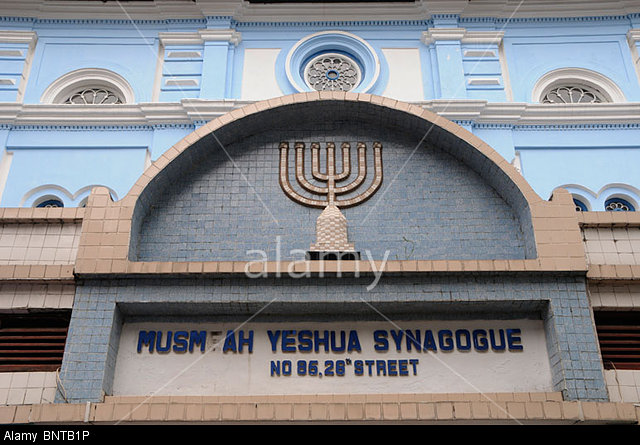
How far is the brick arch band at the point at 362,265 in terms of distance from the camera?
7.95 metres

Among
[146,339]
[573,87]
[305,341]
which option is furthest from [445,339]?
[573,87]

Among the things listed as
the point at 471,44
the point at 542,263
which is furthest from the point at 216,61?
the point at 542,263

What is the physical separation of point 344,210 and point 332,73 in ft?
30.5

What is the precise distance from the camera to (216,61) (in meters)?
17.2

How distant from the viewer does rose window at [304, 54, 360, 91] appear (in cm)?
1725

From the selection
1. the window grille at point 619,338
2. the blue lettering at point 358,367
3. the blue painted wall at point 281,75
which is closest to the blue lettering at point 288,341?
the blue lettering at point 358,367

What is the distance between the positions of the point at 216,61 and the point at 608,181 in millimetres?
9692

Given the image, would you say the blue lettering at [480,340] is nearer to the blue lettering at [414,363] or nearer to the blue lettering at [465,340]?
the blue lettering at [465,340]

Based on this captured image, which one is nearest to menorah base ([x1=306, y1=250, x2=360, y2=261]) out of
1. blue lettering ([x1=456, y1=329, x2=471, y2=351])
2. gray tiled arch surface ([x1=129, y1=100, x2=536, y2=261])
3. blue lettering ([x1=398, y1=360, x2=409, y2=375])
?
gray tiled arch surface ([x1=129, y1=100, x2=536, y2=261])

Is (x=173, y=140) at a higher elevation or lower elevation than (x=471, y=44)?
lower

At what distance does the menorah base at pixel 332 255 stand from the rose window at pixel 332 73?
959cm

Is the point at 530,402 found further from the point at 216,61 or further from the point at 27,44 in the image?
the point at 27,44

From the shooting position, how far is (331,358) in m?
7.91

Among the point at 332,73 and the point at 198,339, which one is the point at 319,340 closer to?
the point at 198,339
